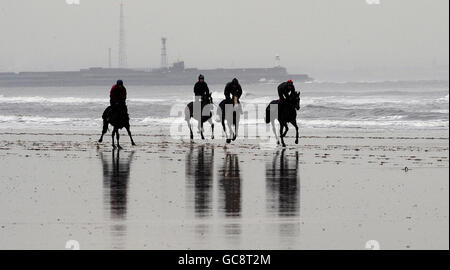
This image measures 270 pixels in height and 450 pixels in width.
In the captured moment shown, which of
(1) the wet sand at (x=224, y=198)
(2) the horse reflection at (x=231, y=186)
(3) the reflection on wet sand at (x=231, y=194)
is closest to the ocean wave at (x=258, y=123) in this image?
(1) the wet sand at (x=224, y=198)

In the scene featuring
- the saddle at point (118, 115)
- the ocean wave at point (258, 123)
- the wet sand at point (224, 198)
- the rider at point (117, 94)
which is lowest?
the wet sand at point (224, 198)

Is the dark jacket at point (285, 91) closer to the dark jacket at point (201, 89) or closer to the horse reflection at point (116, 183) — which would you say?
the dark jacket at point (201, 89)

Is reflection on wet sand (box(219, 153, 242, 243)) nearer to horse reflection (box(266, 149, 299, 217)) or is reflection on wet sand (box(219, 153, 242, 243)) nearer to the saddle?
horse reflection (box(266, 149, 299, 217))

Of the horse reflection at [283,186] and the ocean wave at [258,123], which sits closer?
the horse reflection at [283,186]

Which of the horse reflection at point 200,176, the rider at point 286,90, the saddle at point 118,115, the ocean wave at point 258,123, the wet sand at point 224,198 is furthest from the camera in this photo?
the ocean wave at point 258,123

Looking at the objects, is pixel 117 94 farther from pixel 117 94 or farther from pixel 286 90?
pixel 286 90

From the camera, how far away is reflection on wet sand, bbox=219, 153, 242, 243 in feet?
31.7

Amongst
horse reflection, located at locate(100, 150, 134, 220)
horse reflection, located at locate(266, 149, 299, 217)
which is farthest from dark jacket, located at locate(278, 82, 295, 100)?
horse reflection, located at locate(100, 150, 134, 220)

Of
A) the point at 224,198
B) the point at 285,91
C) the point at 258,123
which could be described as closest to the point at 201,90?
the point at 285,91

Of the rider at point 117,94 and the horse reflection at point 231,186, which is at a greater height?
the rider at point 117,94

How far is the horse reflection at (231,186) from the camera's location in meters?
11.1

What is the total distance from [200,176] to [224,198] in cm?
300
